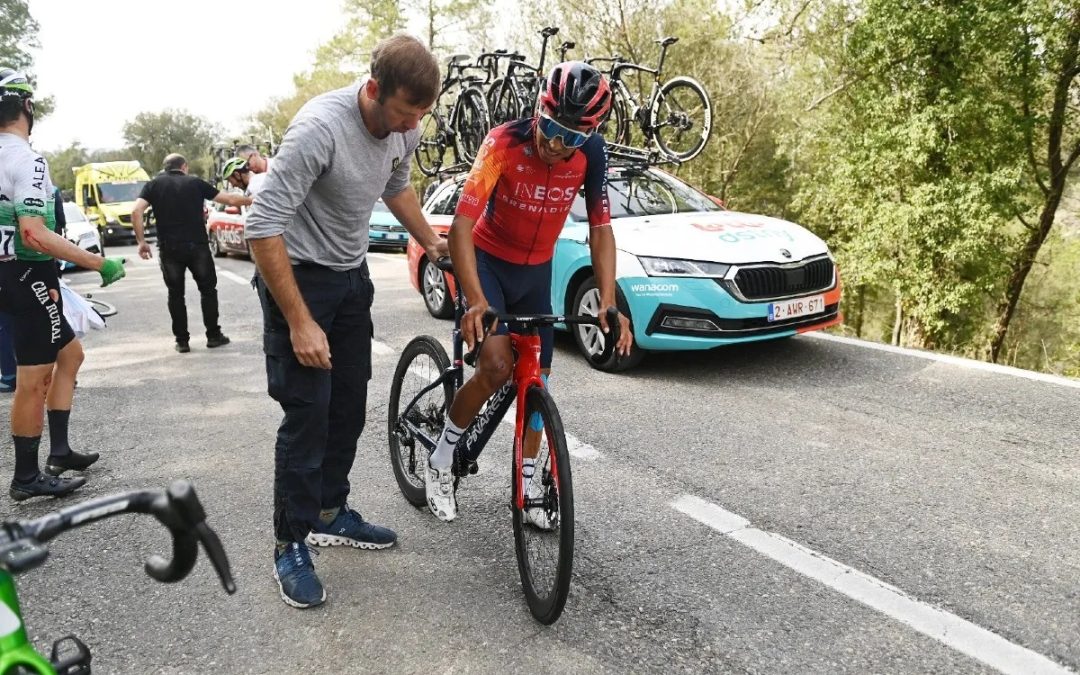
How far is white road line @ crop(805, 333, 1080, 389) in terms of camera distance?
572 centimetres

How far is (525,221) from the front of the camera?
339cm

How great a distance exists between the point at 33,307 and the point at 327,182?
213 cm

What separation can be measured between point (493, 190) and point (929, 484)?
2599 mm

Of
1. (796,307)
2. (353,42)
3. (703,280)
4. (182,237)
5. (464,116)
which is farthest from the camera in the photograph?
(353,42)

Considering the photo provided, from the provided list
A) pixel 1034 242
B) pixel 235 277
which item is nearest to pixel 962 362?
pixel 1034 242

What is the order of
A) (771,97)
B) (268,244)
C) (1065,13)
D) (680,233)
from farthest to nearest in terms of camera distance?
(771,97)
(1065,13)
(680,233)
(268,244)

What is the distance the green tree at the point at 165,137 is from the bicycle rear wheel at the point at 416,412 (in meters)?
83.5

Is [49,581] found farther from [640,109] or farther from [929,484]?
[640,109]

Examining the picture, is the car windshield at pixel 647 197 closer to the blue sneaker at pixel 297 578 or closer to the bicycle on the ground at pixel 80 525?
the blue sneaker at pixel 297 578

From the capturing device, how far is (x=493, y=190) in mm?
3422

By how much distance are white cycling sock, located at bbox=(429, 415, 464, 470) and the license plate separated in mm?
3230

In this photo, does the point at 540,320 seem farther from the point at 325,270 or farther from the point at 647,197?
the point at 647,197

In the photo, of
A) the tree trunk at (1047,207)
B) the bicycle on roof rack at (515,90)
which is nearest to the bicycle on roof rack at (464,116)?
the bicycle on roof rack at (515,90)

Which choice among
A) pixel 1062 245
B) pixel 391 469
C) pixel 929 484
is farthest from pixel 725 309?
pixel 1062 245
